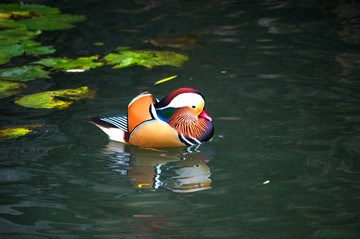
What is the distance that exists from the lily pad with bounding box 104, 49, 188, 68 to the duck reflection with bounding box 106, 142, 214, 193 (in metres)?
2.01

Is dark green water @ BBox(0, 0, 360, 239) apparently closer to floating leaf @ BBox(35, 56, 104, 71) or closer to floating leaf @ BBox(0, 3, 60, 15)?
floating leaf @ BBox(35, 56, 104, 71)

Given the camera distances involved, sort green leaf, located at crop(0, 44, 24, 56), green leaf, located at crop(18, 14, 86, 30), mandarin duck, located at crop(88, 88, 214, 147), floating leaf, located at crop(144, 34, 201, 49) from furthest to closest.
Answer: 1. green leaf, located at crop(18, 14, 86, 30)
2. floating leaf, located at crop(144, 34, 201, 49)
3. green leaf, located at crop(0, 44, 24, 56)
4. mandarin duck, located at crop(88, 88, 214, 147)

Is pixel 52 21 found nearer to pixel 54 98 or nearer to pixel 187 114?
pixel 54 98

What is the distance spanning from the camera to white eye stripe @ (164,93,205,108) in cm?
483

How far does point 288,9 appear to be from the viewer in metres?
9.14

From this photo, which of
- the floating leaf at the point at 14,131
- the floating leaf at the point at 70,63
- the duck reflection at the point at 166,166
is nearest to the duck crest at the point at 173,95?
the duck reflection at the point at 166,166

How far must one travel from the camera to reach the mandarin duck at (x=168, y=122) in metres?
4.79

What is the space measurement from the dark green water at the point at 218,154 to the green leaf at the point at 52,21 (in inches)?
8.8

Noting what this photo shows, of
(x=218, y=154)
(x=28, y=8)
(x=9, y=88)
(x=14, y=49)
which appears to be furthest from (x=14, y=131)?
(x=28, y=8)

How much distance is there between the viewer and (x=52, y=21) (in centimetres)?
855

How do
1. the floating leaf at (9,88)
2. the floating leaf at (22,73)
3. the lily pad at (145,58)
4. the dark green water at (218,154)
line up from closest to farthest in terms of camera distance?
the dark green water at (218,154), the floating leaf at (9,88), the floating leaf at (22,73), the lily pad at (145,58)

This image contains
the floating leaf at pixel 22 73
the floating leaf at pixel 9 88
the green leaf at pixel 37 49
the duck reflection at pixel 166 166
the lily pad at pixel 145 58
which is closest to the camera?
the duck reflection at pixel 166 166

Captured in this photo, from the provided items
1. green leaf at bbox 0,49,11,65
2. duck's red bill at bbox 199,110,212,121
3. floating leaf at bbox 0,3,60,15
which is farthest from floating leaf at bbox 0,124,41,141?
floating leaf at bbox 0,3,60,15

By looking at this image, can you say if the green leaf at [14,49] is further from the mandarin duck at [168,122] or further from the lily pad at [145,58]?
the mandarin duck at [168,122]
